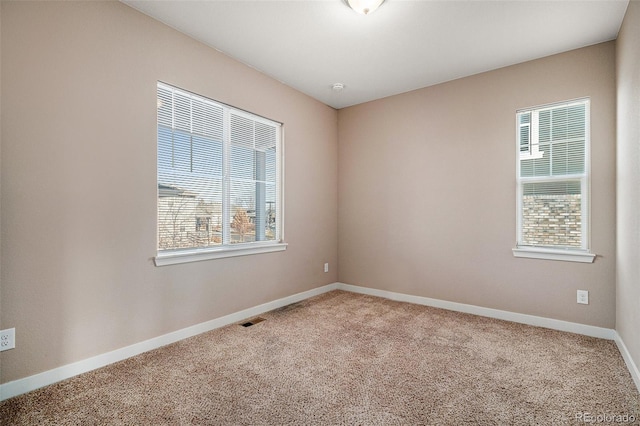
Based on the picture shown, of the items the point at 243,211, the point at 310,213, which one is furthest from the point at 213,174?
the point at 310,213

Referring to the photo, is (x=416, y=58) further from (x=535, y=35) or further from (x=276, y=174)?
(x=276, y=174)

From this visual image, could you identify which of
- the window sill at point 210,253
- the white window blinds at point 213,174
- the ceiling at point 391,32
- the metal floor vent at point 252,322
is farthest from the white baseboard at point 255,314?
the ceiling at point 391,32

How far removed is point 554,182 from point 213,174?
3376mm

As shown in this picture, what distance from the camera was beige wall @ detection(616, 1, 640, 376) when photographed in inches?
82.8

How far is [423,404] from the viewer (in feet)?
6.07

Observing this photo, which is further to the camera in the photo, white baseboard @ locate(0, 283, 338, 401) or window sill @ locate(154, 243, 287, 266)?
window sill @ locate(154, 243, 287, 266)

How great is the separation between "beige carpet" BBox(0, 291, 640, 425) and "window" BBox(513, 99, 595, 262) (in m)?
0.84

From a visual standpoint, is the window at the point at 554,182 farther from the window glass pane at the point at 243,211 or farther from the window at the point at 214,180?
the window glass pane at the point at 243,211

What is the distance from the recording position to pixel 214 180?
3.13 metres

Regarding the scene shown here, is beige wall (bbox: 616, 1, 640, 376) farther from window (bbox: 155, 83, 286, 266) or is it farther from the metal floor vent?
window (bbox: 155, 83, 286, 266)

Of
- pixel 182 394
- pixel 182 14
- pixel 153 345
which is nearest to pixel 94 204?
pixel 153 345

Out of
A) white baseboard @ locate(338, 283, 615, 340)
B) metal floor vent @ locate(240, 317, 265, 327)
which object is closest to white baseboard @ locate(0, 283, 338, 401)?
metal floor vent @ locate(240, 317, 265, 327)

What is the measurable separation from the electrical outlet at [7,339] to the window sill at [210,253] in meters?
0.91

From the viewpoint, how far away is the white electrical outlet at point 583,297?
2.93 metres
